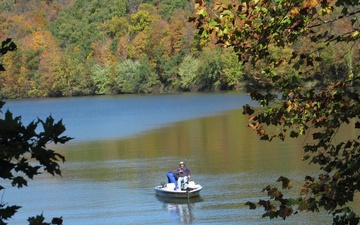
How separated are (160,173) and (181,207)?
17.4 feet

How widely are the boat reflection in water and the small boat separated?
0.12 metres

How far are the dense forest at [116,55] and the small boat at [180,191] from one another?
2118 inches

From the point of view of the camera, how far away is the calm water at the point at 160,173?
2211 cm

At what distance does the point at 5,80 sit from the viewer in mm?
98438

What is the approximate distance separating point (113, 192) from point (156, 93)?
6486 cm

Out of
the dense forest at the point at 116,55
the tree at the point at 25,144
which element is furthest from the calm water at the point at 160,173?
the dense forest at the point at 116,55

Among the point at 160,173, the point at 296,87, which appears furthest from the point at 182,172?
the point at 296,87

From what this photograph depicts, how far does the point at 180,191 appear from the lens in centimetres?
2389

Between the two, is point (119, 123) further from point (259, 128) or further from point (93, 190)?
point (259, 128)

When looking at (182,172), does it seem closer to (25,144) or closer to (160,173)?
(160,173)

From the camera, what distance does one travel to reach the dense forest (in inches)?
3334

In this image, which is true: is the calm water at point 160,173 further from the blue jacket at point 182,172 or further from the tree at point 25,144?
the tree at point 25,144

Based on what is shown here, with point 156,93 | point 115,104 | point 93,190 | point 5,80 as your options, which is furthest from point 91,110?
point 93,190

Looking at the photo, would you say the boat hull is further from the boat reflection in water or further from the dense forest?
the dense forest
